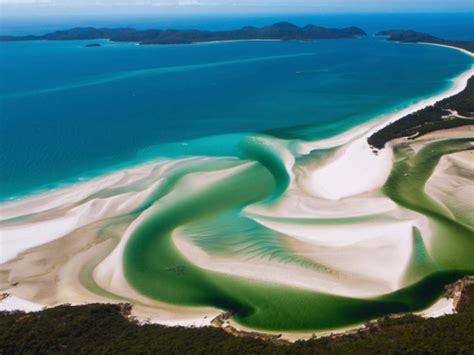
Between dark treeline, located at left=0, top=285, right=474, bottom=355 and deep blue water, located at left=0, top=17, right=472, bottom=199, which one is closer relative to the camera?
dark treeline, located at left=0, top=285, right=474, bottom=355

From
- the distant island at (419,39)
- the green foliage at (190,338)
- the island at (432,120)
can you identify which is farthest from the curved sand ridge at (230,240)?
the distant island at (419,39)

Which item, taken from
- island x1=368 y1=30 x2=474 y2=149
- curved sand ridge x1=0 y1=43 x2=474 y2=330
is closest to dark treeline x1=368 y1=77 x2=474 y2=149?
island x1=368 y1=30 x2=474 y2=149

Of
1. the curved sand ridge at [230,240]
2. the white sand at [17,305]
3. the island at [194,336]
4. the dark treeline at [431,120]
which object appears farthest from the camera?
the dark treeline at [431,120]

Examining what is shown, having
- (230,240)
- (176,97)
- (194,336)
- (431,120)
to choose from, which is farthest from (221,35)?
(194,336)

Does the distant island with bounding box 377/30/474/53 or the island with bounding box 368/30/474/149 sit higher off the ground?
the distant island with bounding box 377/30/474/53

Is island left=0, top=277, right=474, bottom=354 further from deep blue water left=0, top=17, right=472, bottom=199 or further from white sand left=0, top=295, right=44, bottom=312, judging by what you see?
deep blue water left=0, top=17, right=472, bottom=199

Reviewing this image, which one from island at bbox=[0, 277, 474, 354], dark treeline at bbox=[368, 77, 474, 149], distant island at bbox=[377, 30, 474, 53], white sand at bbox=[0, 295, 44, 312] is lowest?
white sand at bbox=[0, 295, 44, 312]

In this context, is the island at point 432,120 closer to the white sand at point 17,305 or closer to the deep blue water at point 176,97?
the deep blue water at point 176,97
